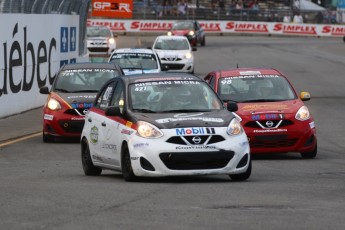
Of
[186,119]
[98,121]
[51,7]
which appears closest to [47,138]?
[98,121]

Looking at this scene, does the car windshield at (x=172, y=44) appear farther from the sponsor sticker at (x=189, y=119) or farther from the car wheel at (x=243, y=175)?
the sponsor sticker at (x=189, y=119)

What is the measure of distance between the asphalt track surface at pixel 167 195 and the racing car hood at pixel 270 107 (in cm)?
74

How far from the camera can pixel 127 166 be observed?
13234 millimetres

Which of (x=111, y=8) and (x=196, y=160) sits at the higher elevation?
(x=196, y=160)

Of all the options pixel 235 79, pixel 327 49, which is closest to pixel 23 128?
pixel 235 79

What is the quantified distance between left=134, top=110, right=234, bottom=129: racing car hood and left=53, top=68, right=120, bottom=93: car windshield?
859cm

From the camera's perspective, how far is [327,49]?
6369 centimetres

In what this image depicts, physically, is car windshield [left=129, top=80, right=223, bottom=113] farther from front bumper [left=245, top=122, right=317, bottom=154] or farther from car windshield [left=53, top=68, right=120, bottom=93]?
car windshield [left=53, top=68, right=120, bottom=93]

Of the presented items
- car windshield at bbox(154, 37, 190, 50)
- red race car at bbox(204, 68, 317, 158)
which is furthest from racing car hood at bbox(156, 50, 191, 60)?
red race car at bbox(204, 68, 317, 158)

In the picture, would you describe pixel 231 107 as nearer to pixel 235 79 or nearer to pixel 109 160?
pixel 109 160

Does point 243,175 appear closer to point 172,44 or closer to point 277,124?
point 277,124

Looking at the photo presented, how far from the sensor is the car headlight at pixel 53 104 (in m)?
21.1

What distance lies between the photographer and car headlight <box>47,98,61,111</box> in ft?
69.3

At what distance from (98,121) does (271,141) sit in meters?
3.82
